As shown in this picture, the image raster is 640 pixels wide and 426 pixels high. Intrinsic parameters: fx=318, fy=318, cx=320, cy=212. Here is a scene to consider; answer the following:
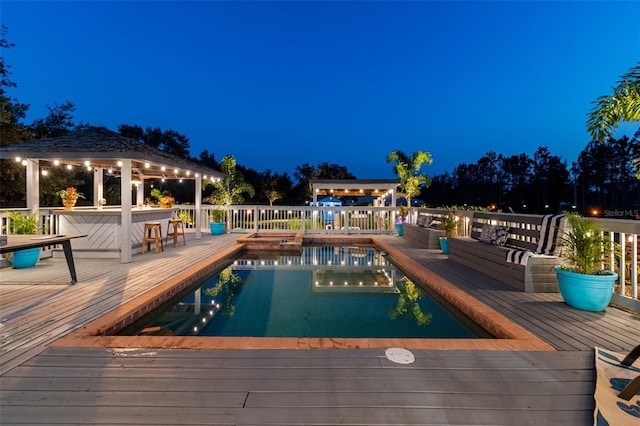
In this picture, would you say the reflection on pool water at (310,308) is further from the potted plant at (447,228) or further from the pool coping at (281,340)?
the potted plant at (447,228)

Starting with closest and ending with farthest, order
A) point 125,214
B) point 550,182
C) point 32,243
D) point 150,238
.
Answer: point 32,243, point 125,214, point 150,238, point 550,182

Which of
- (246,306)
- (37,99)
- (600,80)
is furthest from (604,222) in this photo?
(37,99)

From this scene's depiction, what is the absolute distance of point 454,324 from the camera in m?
3.41

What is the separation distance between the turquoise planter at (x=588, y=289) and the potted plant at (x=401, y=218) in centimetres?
662

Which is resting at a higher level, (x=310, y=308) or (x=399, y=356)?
(x=399, y=356)

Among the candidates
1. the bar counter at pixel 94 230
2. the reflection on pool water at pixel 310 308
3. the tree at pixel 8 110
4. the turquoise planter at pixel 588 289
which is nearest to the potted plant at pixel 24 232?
the bar counter at pixel 94 230

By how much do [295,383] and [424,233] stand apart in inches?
257

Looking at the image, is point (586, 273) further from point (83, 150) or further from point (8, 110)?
point (8, 110)

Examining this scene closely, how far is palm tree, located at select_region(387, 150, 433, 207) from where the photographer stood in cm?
1323

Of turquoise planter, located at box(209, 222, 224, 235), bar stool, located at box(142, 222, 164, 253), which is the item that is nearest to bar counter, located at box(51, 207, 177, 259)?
bar stool, located at box(142, 222, 164, 253)

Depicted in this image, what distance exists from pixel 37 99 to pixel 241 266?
53765 millimetres

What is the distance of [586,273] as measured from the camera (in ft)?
10.5

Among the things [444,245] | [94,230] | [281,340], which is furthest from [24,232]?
[444,245]

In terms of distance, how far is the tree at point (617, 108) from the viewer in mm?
3578
